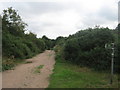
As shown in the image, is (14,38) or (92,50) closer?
(92,50)

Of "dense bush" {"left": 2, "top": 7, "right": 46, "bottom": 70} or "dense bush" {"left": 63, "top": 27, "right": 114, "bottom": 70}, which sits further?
"dense bush" {"left": 2, "top": 7, "right": 46, "bottom": 70}

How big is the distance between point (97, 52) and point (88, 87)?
7.04m

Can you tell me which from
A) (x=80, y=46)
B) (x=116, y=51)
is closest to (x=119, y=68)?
(x=116, y=51)

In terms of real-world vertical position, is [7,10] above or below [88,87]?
above

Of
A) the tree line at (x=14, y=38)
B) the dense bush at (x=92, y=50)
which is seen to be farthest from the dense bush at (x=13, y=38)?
the dense bush at (x=92, y=50)

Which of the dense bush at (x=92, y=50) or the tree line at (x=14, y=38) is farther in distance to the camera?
the tree line at (x=14, y=38)

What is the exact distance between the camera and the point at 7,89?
9.80 meters

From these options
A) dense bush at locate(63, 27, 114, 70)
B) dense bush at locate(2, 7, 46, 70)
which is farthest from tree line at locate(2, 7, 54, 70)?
dense bush at locate(63, 27, 114, 70)

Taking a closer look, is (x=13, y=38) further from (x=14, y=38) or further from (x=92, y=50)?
(x=92, y=50)

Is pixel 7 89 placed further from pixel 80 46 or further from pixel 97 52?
pixel 80 46

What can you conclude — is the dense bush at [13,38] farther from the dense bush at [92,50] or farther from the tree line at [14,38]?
the dense bush at [92,50]

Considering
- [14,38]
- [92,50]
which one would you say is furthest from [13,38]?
[92,50]

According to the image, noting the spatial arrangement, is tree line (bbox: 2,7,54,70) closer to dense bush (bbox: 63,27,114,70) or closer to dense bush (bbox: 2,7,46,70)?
dense bush (bbox: 2,7,46,70)

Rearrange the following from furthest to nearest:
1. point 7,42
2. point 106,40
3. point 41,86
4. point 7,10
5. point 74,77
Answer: point 7,10
point 7,42
point 106,40
point 74,77
point 41,86
